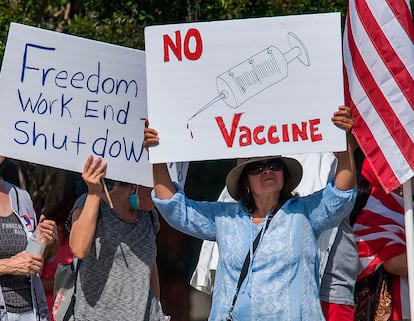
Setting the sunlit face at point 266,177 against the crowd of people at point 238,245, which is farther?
the sunlit face at point 266,177

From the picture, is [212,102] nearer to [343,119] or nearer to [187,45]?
[187,45]

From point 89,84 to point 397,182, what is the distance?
5.52 feet

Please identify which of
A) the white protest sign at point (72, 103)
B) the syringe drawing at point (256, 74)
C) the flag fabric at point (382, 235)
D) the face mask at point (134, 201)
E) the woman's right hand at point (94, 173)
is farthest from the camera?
the flag fabric at point (382, 235)

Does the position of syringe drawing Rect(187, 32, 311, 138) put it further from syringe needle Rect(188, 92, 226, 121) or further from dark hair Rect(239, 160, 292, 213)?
dark hair Rect(239, 160, 292, 213)

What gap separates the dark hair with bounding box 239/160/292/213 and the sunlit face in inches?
1.3

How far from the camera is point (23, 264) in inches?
229

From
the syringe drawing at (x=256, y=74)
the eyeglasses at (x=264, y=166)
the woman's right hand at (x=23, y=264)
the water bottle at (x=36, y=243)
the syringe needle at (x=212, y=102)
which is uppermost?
the syringe drawing at (x=256, y=74)

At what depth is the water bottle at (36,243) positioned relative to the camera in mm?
5879

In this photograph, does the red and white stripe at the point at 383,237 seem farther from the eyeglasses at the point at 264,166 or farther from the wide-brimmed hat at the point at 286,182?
the eyeglasses at the point at 264,166

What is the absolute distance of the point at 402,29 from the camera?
20.3ft

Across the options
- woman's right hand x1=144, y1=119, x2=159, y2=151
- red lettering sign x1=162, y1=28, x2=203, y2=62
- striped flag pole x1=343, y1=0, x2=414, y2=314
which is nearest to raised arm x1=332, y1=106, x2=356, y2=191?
striped flag pole x1=343, y1=0, x2=414, y2=314

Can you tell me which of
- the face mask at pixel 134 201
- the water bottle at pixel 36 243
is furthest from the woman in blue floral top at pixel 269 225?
the water bottle at pixel 36 243

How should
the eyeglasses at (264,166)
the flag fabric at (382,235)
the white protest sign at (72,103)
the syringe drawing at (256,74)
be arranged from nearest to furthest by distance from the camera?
the syringe drawing at (256,74), the eyeglasses at (264,166), the white protest sign at (72,103), the flag fabric at (382,235)

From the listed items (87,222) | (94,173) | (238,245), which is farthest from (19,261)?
(238,245)
